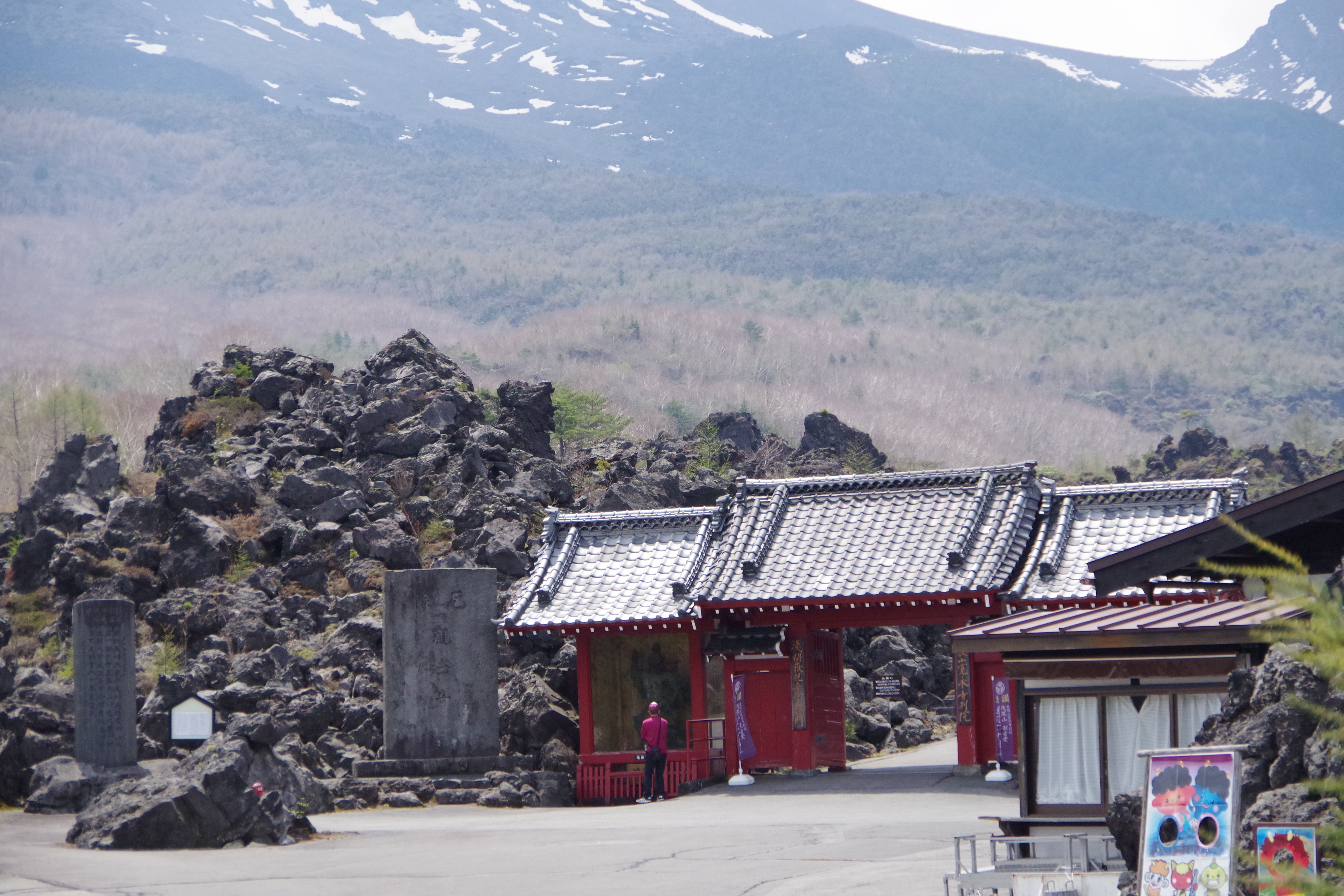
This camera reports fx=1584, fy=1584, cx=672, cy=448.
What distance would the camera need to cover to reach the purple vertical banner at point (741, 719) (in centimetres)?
2398

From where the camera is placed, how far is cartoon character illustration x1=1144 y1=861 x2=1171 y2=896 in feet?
31.2

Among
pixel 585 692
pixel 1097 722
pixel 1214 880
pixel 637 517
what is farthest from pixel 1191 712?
pixel 637 517

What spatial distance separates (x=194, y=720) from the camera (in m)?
22.7

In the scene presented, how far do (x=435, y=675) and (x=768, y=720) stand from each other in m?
5.24

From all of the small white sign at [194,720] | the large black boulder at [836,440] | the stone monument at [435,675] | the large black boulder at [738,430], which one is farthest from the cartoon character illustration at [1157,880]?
the large black boulder at [738,430]

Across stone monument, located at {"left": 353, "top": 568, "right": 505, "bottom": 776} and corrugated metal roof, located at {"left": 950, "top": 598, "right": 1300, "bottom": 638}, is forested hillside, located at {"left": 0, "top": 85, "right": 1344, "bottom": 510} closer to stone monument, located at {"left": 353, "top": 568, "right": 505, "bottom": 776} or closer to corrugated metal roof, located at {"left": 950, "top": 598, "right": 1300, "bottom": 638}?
stone monument, located at {"left": 353, "top": 568, "right": 505, "bottom": 776}

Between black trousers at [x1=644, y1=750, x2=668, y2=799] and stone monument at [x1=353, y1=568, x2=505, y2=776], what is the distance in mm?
2794

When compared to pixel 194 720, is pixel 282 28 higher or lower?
higher

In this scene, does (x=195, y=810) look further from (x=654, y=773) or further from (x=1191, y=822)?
(x=1191, y=822)

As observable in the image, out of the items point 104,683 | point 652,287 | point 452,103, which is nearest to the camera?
point 104,683

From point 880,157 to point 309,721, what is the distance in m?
159

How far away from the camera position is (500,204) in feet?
474

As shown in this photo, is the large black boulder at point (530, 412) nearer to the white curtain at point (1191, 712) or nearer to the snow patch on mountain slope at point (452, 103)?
the white curtain at point (1191, 712)

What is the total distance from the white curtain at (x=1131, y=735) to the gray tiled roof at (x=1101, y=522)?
28.4 ft
